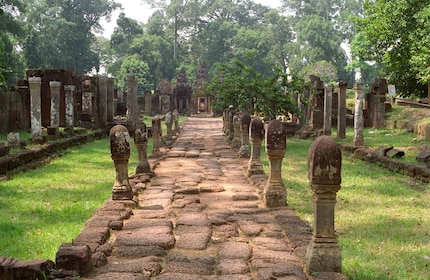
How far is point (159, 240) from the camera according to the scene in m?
5.28

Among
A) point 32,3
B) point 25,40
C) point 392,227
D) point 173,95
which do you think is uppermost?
point 32,3

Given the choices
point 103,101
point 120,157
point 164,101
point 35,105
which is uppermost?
point 164,101

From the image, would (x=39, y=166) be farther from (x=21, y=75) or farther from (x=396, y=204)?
(x=21, y=75)

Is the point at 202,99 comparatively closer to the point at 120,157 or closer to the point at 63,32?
the point at 63,32

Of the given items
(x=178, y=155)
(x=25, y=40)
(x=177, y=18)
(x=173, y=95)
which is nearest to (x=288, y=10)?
(x=177, y=18)

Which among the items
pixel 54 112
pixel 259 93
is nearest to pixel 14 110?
pixel 54 112

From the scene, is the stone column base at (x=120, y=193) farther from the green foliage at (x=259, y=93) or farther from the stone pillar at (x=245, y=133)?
the green foliage at (x=259, y=93)

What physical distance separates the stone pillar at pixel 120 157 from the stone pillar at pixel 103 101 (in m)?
15.0

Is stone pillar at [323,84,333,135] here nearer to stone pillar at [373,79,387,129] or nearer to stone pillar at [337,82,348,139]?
stone pillar at [337,82,348,139]

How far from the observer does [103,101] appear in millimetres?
21969

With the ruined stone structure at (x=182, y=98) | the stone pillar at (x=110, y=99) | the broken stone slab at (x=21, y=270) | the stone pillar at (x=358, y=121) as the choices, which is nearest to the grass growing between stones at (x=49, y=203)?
the broken stone slab at (x=21, y=270)

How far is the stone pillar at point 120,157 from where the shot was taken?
722 centimetres

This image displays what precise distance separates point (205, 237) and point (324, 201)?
1566mm

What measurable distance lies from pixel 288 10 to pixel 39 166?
6733cm
